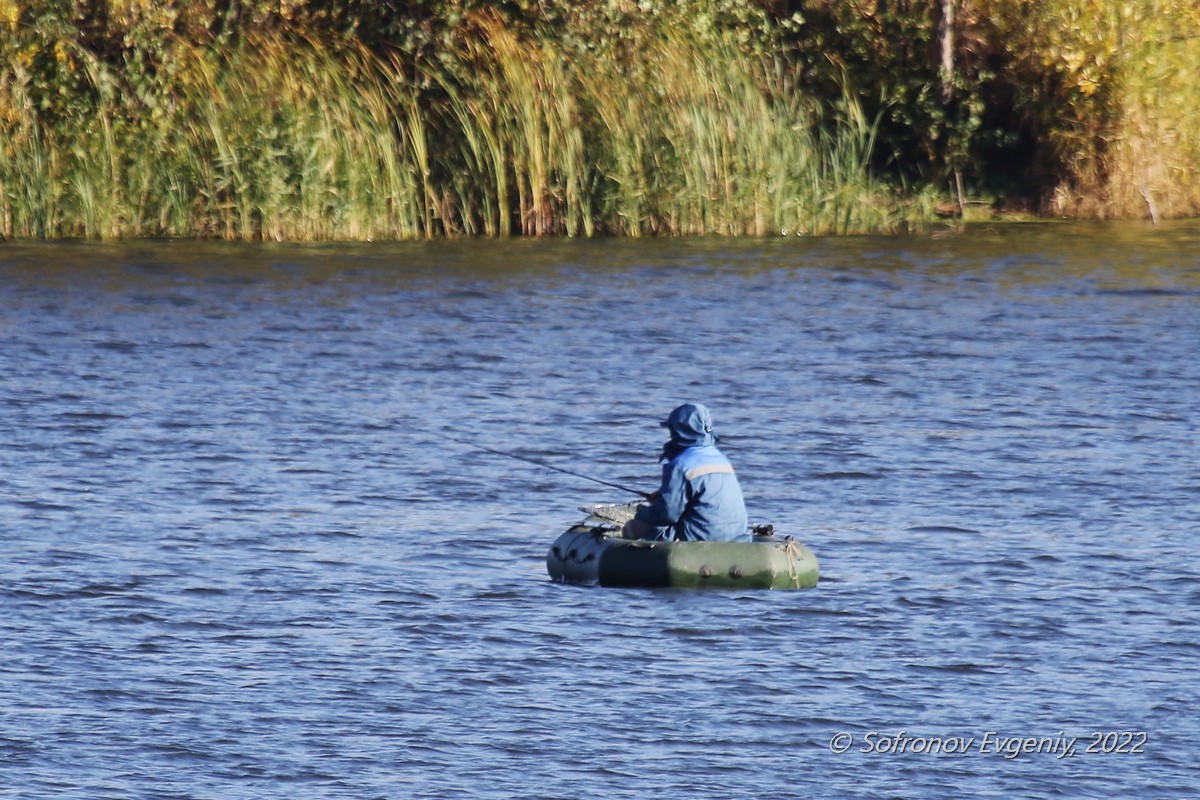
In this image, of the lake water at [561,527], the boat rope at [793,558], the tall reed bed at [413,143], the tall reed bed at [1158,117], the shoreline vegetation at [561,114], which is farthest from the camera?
the tall reed bed at [1158,117]

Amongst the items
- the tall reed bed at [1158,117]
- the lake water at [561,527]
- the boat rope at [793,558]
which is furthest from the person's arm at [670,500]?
the tall reed bed at [1158,117]

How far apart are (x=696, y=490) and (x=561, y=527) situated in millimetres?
2171

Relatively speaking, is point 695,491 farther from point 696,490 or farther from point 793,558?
point 793,558

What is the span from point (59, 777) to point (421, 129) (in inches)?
732

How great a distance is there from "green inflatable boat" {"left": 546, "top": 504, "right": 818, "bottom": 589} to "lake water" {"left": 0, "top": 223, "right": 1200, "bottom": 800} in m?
0.13

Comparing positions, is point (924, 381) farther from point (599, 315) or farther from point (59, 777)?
point (59, 777)

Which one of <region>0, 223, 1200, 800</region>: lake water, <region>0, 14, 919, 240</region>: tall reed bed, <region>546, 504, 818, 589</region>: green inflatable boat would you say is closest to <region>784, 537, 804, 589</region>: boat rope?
<region>546, 504, 818, 589</region>: green inflatable boat

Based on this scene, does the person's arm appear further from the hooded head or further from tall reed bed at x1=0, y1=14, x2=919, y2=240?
tall reed bed at x1=0, y1=14, x2=919, y2=240

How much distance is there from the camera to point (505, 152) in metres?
27.6

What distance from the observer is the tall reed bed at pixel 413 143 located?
2628 centimetres

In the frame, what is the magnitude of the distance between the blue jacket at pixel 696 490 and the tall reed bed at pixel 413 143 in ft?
47.0

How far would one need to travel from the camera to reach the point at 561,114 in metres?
27.6

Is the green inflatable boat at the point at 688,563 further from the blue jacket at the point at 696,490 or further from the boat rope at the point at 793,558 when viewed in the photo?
the blue jacket at the point at 696,490

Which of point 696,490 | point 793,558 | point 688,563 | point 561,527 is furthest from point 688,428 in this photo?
point 561,527
